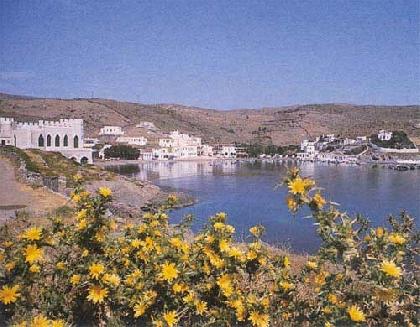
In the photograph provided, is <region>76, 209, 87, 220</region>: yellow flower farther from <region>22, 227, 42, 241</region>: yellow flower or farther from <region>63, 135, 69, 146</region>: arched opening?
<region>63, 135, 69, 146</region>: arched opening

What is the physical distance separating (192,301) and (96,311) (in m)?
0.65

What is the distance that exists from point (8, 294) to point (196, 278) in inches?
38.1

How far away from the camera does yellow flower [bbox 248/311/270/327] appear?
2.13 meters

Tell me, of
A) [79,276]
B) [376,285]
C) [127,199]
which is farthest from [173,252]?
[127,199]

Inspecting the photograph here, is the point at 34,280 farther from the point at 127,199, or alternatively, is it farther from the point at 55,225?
the point at 127,199

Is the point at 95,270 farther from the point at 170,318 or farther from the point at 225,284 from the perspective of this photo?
the point at 225,284

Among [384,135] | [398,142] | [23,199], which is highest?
[384,135]

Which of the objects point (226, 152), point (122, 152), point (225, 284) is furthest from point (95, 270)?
point (226, 152)

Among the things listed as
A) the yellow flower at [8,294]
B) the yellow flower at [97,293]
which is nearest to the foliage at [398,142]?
the yellow flower at [97,293]

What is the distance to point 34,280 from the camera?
2.43 meters

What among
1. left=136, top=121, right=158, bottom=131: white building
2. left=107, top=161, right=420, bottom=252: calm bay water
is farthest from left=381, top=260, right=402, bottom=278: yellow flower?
left=136, top=121, right=158, bottom=131: white building

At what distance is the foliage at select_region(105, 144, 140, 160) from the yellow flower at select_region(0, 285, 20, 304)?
72771 millimetres

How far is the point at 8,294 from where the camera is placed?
2.23 meters

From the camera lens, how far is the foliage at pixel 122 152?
7450 cm
